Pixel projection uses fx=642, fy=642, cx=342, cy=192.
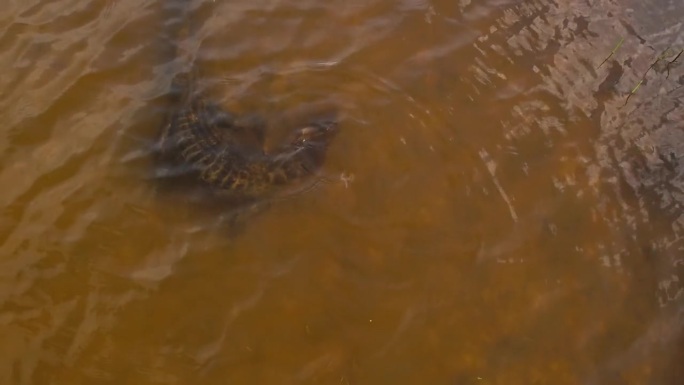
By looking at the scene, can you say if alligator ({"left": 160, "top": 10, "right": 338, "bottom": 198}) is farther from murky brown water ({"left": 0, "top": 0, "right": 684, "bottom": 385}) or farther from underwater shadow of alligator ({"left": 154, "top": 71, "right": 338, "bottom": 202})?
murky brown water ({"left": 0, "top": 0, "right": 684, "bottom": 385})

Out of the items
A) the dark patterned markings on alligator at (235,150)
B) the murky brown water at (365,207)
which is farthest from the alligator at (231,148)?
the murky brown water at (365,207)

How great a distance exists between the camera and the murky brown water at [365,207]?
3828mm

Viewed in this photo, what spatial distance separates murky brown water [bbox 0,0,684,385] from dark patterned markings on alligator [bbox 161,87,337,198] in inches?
6.2

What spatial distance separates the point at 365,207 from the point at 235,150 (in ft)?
3.39

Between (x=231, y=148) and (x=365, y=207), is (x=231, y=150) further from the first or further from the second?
A: (x=365, y=207)

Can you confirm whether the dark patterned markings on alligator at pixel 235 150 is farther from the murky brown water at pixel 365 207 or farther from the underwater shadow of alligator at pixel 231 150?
the murky brown water at pixel 365 207

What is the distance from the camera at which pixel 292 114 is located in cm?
488

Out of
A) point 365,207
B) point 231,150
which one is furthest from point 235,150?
point 365,207

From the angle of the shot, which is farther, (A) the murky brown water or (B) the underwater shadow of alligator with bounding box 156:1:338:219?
(B) the underwater shadow of alligator with bounding box 156:1:338:219

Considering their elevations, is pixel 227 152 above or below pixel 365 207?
above

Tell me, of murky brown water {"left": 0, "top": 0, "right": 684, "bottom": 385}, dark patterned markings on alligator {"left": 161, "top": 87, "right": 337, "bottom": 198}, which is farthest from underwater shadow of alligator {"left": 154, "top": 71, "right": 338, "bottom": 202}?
murky brown water {"left": 0, "top": 0, "right": 684, "bottom": 385}

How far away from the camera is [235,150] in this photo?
4617mm

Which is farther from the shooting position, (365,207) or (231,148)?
(231,148)

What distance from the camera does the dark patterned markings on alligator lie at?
4.44 m
